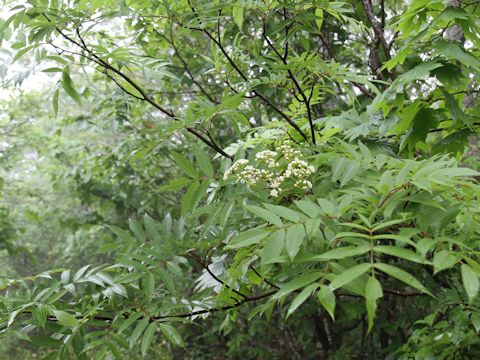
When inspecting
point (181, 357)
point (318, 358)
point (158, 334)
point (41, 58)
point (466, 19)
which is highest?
point (41, 58)

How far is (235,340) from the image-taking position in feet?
14.7

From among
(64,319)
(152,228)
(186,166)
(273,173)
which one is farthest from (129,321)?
(273,173)

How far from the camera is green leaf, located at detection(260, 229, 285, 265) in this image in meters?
0.84

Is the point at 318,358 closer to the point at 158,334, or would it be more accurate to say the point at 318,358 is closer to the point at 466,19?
the point at 158,334

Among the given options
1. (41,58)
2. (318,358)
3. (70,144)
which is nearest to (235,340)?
(318,358)

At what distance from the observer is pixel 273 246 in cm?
85

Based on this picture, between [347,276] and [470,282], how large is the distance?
0.60ft

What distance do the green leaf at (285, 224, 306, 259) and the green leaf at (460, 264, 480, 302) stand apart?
257 mm

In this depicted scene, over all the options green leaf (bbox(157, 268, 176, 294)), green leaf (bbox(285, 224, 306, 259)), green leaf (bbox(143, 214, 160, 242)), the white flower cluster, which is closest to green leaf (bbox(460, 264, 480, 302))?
green leaf (bbox(285, 224, 306, 259))

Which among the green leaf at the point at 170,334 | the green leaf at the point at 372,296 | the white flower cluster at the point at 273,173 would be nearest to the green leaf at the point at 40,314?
the green leaf at the point at 170,334

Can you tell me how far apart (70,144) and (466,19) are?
14.6ft

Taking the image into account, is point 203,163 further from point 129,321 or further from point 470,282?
point 470,282

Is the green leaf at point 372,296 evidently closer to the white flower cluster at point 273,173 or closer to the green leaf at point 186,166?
the white flower cluster at point 273,173

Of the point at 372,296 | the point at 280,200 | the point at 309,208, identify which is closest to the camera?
the point at 372,296
